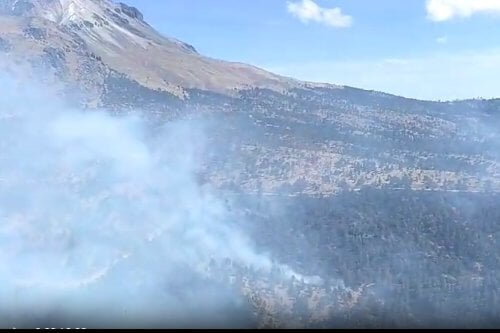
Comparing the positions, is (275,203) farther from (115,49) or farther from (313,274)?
(115,49)

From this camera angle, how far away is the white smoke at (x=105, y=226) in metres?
18.8

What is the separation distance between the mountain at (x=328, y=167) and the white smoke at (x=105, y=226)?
60.2 inches

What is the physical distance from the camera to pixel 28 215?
25.1 metres

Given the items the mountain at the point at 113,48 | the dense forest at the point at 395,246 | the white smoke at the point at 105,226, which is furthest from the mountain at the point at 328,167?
the white smoke at the point at 105,226

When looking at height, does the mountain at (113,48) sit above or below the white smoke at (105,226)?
above

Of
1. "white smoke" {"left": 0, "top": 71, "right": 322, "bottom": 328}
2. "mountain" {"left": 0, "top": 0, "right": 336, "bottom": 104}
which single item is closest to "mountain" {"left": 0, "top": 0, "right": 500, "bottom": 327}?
"mountain" {"left": 0, "top": 0, "right": 336, "bottom": 104}

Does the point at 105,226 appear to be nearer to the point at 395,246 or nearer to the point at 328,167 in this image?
the point at 395,246

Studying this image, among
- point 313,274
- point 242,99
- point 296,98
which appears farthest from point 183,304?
point 296,98

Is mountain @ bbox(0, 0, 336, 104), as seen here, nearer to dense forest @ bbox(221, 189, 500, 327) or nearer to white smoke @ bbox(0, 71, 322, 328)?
white smoke @ bbox(0, 71, 322, 328)

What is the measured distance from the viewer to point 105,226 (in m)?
25.0

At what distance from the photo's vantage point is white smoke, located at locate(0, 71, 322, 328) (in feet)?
61.7

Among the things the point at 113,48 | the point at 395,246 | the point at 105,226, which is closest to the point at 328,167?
the point at 395,246

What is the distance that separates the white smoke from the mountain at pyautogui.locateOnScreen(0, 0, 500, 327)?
1.53 meters

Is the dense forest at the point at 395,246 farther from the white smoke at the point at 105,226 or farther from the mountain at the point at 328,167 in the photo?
the white smoke at the point at 105,226
